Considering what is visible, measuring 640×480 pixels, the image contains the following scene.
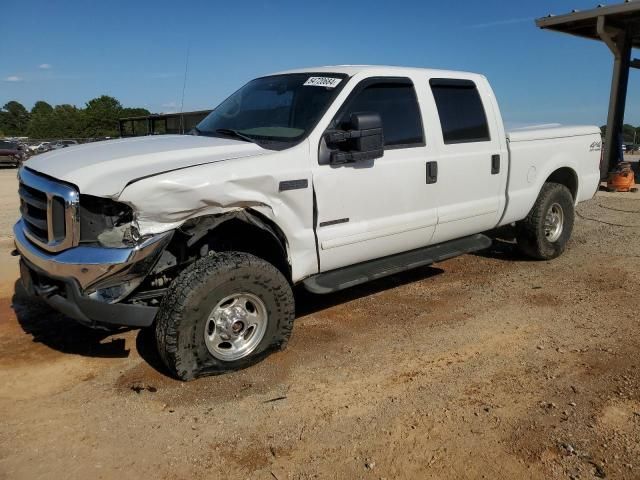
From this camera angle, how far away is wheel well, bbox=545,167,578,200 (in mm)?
6612

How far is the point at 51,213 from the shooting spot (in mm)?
3379

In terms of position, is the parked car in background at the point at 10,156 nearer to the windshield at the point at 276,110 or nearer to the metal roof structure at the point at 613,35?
the metal roof structure at the point at 613,35

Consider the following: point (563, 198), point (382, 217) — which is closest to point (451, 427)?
point (382, 217)

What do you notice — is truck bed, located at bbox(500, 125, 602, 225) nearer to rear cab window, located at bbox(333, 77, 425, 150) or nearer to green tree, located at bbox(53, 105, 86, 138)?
rear cab window, located at bbox(333, 77, 425, 150)

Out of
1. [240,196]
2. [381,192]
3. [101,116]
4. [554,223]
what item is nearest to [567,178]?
[554,223]

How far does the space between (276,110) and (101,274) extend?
1987 mm

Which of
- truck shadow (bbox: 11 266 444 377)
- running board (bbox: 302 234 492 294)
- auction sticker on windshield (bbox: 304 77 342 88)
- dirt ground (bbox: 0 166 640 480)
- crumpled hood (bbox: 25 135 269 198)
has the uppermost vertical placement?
auction sticker on windshield (bbox: 304 77 342 88)

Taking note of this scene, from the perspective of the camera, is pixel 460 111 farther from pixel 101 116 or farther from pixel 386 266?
pixel 101 116

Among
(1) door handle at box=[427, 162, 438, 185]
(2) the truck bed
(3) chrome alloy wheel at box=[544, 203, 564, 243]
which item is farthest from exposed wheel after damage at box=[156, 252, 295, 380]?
(3) chrome alloy wheel at box=[544, 203, 564, 243]

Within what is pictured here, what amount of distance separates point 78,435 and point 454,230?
11.7 feet

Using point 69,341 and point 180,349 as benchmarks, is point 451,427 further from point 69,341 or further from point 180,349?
point 69,341

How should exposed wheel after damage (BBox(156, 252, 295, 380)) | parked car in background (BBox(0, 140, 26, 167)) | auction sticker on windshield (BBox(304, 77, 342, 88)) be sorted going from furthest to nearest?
1. parked car in background (BBox(0, 140, 26, 167))
2. auction sticker on windshield (BBox(304, 77, 342, 88))
3. exposed wheel after damage (BBox(156, 252, 295, 380))

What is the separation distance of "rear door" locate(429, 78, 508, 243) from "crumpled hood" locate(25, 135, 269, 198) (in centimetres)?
188

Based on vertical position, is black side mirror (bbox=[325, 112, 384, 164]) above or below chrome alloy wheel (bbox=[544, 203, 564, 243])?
above
